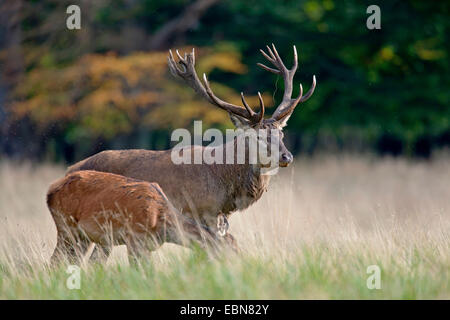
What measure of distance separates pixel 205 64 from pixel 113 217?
10.9 metres

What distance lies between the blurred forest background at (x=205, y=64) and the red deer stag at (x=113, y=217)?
985cm

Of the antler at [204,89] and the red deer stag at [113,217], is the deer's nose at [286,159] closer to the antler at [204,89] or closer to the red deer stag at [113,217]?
the antler at [204,89]

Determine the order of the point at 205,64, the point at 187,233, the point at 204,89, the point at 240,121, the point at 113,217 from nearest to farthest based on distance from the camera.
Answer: the point at 187,233 < the point at 113,217 < the point at 240,121 < the point at 204,89 < the point at 205,64

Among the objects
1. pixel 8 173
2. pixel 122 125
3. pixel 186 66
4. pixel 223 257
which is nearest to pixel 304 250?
pixel 223 257

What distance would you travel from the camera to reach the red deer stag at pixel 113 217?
221 inches

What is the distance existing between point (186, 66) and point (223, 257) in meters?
2.75

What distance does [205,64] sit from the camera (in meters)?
16.4

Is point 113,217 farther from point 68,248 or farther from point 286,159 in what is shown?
point 286,159

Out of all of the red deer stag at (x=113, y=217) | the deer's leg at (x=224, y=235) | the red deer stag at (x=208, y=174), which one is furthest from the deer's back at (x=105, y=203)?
the red deer stag at (x=208, y=174)

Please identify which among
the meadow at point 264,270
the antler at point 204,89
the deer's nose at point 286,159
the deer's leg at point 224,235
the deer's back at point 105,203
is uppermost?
the antler at point 204,89

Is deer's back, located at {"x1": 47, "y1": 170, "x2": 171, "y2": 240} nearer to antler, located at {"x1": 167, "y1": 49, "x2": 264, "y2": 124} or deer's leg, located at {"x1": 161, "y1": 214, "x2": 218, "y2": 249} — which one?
deer's leg, located at {"x1": 161, "y1": 214, "x2": 218, "y2": 249}

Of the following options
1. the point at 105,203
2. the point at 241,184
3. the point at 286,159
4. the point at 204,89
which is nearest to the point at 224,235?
the point at 105,203

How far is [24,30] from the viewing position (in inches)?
668
